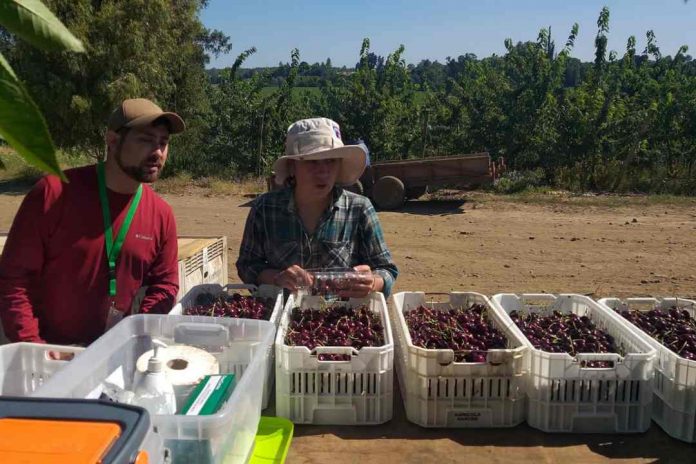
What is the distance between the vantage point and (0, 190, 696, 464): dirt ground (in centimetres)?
232

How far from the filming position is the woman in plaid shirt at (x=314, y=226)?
3304 mm

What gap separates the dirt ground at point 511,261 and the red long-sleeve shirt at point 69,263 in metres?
1.04

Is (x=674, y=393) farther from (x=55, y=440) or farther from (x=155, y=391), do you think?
(x=55, y=440)

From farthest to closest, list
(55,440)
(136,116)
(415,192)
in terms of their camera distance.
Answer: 1. (415,192)
2. (136,116)
3. (55,440)

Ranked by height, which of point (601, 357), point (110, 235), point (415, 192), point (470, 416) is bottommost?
point (415, 192)

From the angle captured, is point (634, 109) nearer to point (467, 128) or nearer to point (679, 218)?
point (467, 128)

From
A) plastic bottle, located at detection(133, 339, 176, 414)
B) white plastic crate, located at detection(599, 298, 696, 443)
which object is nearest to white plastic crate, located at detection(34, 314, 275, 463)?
plastic bottle, located at detection(133, 339, 176, 414)

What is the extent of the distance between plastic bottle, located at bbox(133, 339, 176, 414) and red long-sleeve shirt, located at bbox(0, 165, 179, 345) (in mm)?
1293

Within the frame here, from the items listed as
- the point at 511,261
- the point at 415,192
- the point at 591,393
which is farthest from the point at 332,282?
the point at 415,192

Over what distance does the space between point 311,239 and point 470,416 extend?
1310 millimetres

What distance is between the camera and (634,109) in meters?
18.0

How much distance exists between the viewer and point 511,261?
8883 mm

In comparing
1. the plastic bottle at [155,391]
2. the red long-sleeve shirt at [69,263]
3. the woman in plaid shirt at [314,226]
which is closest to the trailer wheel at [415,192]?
the woman in plaid shirt at [314,226]

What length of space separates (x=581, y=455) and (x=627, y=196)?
1415 cm
